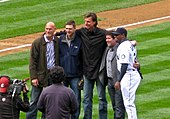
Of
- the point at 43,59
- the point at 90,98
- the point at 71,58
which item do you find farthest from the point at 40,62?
the point at 90,98

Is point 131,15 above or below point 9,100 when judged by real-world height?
below

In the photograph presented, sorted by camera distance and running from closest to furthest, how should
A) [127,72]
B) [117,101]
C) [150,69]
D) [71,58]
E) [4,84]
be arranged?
[4,84] < [127,72] < [117,101] < [71,58] < [150,69]

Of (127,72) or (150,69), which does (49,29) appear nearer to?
(127,72)

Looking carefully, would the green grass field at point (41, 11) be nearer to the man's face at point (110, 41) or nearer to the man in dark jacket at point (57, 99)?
the man's face at point (110, 41)

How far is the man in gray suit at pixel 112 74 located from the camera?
13.2 metres

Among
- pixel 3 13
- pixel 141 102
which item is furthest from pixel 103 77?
pixel 3 13

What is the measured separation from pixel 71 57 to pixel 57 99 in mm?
2645

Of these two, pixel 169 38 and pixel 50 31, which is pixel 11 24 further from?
pixel 50 31

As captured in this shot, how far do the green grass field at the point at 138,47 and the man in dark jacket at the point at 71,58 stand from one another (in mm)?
1071

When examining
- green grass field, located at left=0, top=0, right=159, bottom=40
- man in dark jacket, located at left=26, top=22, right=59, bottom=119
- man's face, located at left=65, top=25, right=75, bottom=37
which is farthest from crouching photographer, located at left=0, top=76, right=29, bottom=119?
green grass field, located at left=0, top=0, right=159, bottom=40

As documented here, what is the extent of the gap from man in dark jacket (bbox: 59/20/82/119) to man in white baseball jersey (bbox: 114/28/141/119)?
78 centimetres

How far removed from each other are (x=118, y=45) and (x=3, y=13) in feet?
35.9

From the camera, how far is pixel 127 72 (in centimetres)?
1303

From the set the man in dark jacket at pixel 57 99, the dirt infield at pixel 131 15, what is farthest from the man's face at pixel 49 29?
the dirt infield at pixel 131 15
